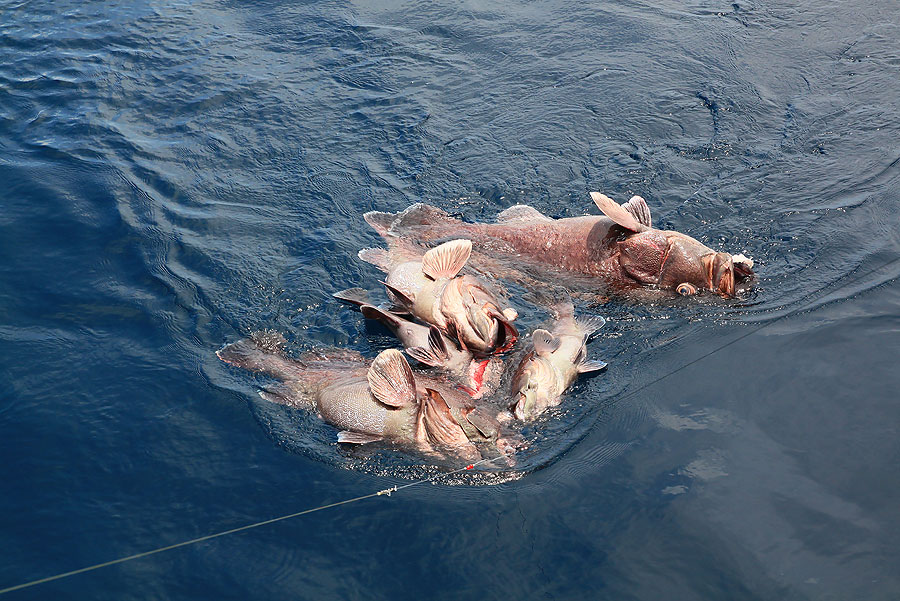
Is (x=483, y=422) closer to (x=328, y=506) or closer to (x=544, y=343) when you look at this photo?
(x=544, y=343)

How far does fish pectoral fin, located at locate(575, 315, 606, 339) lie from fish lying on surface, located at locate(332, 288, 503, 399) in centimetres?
85

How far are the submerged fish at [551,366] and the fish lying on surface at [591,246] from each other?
0.89 metres

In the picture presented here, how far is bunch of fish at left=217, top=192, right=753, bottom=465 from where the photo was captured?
6.10m

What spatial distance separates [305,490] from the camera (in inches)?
231

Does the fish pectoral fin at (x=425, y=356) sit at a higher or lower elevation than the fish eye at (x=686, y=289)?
lower

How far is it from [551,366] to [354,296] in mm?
2139

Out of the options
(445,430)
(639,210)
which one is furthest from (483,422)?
(639,210)

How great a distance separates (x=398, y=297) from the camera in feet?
24.6

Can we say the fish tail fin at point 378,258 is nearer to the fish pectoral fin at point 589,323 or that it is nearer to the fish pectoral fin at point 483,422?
the fish pectoral fin at point 589,323

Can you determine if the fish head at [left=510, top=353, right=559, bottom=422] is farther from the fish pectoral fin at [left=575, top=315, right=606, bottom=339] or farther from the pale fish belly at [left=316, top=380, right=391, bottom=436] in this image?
the pale fish belly at [left=316, top=380, right=391, bottom=436]

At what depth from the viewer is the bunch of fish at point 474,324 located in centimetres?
610

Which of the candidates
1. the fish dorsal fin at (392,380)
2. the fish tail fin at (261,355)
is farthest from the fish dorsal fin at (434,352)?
the fish tail fin at (261,355)

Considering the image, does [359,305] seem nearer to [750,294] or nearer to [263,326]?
[263,326]

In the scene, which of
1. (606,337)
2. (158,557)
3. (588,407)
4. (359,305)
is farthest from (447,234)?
(158,557)
